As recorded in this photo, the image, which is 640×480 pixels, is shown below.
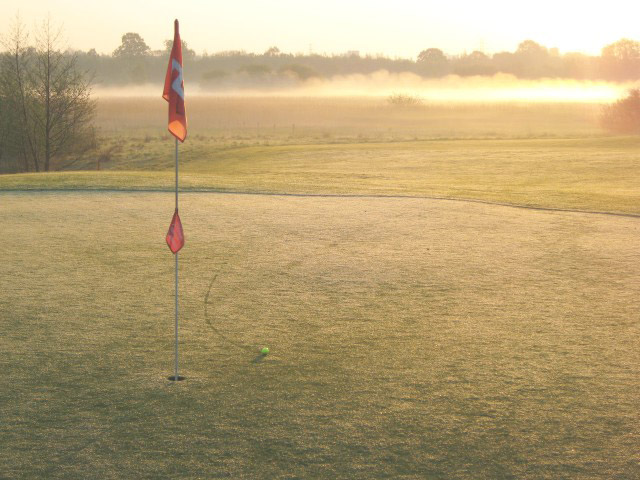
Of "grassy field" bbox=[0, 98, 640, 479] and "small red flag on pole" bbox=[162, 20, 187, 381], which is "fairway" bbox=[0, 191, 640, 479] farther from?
"small red flag on pole" bbox=[162, 20, 187, 381]

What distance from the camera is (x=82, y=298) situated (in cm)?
838

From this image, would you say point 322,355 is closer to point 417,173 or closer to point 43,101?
point 417,173

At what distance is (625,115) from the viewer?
63.2 meters

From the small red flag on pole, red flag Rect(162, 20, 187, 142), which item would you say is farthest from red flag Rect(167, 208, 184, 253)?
red flag Rect(162, 20, 187, 142)

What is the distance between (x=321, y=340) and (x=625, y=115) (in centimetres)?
6240

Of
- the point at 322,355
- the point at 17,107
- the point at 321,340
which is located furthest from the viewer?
the point at 17,107

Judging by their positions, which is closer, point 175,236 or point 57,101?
point 175,236

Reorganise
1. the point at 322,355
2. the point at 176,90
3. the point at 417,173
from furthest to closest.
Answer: the point at 417,173, the point at 322,355, the point at 176,90

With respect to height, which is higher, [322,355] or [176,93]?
[176,93]

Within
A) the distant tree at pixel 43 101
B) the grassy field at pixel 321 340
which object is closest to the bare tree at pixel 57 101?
the distant tree at pixel 43 101

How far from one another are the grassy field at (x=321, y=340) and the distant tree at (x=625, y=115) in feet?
167

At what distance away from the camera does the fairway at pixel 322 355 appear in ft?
16.1

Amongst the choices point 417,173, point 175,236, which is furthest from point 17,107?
point 175,236

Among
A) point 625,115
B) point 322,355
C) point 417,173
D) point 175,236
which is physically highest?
point 625,115
